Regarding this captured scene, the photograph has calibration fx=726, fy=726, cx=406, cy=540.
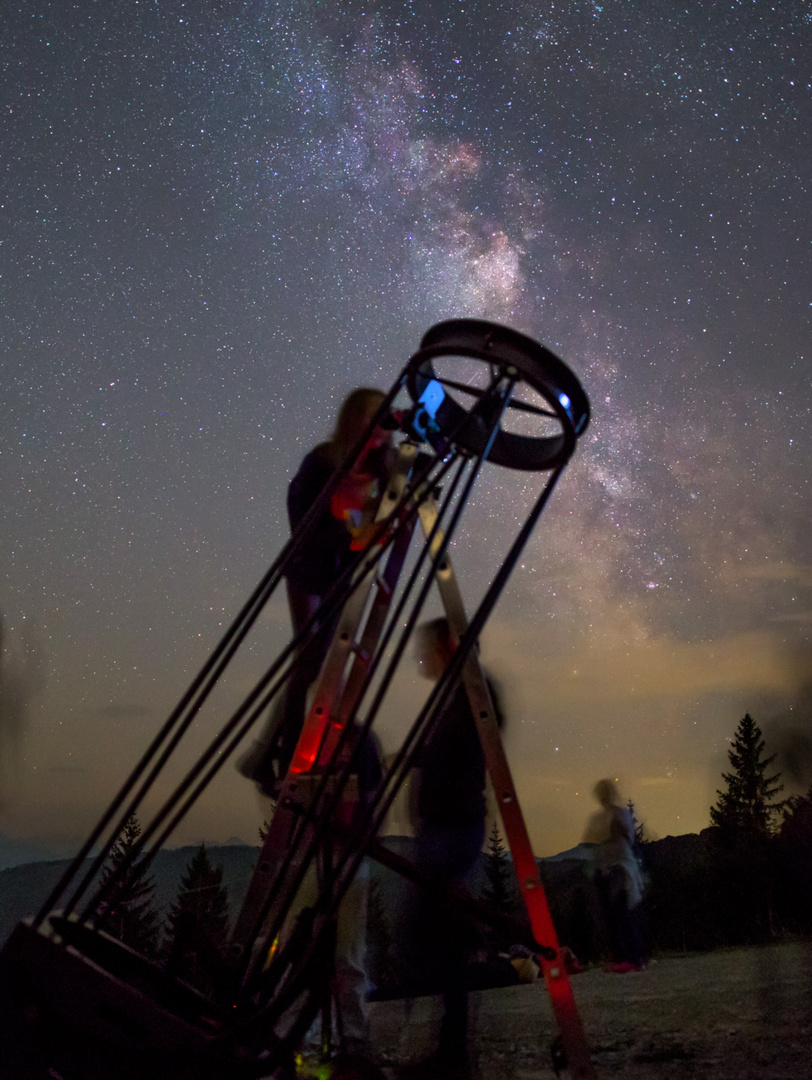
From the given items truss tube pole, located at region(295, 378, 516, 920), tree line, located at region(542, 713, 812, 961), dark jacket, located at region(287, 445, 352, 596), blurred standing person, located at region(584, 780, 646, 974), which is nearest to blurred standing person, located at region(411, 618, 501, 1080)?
dark jacket, located at region(287, 445, 352, 596)

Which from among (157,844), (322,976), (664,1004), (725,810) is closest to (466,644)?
(322,976)

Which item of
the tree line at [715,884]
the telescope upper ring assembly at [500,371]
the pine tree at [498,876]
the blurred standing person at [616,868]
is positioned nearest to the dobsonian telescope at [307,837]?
the telescope upper ring assembly at [500,371]

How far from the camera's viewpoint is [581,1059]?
160 cm

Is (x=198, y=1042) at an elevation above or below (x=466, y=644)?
below

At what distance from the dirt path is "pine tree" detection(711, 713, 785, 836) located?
3211 centimetres

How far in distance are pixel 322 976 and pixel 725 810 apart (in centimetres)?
3752

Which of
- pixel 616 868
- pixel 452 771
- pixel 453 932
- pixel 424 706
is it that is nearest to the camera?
pixel 424 706

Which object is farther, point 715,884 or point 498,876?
point 498,876

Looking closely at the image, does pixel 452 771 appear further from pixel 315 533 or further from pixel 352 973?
pixel 315 533

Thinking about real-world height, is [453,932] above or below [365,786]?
below

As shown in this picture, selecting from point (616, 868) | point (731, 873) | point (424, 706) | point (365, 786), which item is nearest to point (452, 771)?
point (365, 786)

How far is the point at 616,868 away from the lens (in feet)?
21.1

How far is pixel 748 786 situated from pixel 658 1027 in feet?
121

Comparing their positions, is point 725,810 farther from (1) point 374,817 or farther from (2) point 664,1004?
(1) point 374,817
